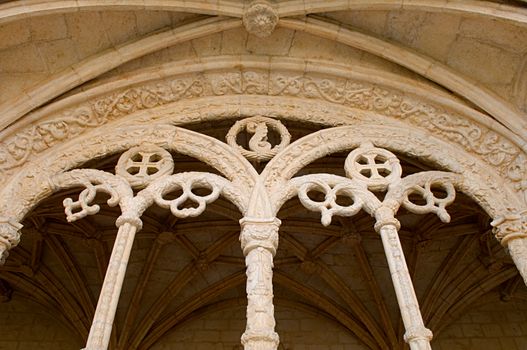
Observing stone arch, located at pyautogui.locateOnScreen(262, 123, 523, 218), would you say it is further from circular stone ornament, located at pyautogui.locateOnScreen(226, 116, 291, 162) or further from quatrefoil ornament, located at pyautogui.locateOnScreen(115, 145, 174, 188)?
quatrefoil ornament, located at pyautogui.locateOnScreen(115, 145, 174, 188)

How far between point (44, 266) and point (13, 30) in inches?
143

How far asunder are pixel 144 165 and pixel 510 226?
9.47 feet

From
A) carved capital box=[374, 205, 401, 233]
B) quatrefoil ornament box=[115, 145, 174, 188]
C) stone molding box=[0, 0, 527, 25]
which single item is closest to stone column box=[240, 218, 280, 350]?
carved capital box=[374, 205, 401, 233]

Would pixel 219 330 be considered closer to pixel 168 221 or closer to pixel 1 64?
pixel 168 221

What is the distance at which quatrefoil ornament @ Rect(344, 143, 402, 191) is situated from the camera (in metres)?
4.67

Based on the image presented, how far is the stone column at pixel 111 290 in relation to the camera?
11.8ft

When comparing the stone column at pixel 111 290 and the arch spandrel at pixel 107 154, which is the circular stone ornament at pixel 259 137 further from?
the stone column at pixel 111 290

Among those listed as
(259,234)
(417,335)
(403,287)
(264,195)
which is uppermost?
(264,195)

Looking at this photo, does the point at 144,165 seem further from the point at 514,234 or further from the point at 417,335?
the point at 514,234

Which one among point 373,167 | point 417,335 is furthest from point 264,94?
point 417,335

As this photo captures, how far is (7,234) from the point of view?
438cm

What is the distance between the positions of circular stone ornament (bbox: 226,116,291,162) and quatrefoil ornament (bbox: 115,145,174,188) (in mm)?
577

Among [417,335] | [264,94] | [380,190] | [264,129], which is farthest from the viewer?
[264,94]

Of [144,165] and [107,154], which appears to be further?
[107,154]
